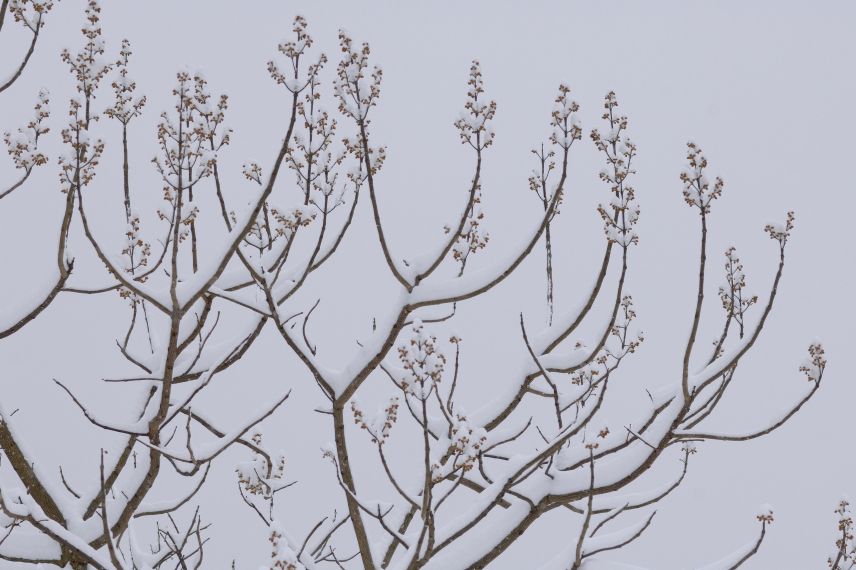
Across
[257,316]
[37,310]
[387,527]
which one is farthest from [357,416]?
[37,310]

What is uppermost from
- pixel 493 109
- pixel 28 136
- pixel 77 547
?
pixel 28 136

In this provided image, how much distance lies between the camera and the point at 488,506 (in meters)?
3.42

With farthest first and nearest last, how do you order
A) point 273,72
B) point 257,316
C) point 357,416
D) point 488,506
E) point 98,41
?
1. point 257,316
2. point 98,41
3. point 273,72
4. point 488,506
5. point 357,416

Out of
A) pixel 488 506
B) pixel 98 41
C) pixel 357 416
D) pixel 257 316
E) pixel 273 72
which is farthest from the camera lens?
pixel 257 316

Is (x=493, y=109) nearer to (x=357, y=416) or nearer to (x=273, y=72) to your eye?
(x=273, y=72)

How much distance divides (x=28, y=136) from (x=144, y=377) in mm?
1445

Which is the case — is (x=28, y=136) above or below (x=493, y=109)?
above

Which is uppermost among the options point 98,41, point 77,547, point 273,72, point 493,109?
point 98,41

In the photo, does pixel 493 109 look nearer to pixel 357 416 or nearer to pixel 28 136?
pixel 357 416

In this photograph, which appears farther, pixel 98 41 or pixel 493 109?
pixel 98 41

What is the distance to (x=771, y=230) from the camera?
3.25 metres

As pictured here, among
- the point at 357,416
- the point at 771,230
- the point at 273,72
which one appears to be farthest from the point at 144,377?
the point at 771,230

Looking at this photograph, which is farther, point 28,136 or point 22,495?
point 28,136

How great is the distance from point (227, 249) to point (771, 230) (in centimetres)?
246
